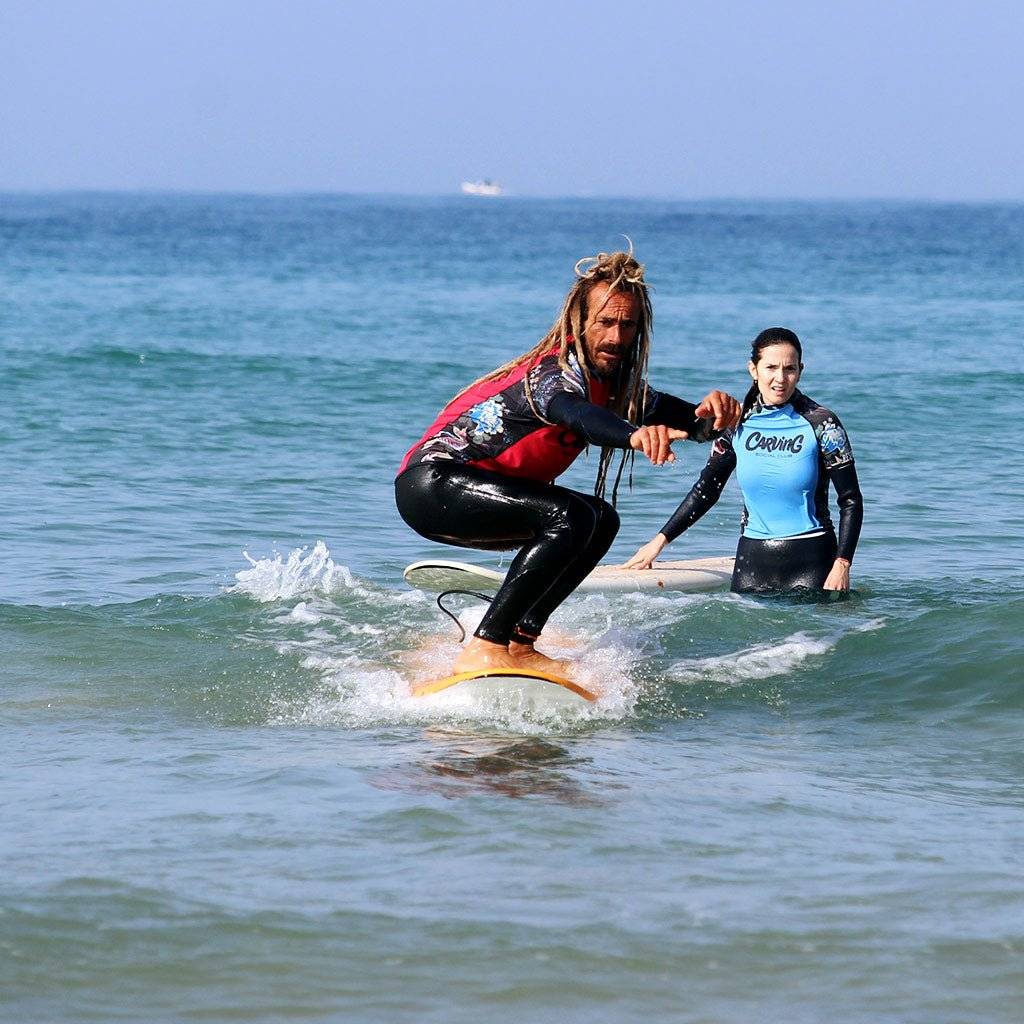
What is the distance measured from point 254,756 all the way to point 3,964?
1798mm

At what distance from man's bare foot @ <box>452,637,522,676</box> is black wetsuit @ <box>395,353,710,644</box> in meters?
0.21

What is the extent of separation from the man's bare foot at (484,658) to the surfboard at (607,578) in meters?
2.50

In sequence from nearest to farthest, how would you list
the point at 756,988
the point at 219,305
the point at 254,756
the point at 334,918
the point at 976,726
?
the point at 756,988 < the point at 334,918 < the point at 254,756 < the point at 976,726 < the point at 219,305

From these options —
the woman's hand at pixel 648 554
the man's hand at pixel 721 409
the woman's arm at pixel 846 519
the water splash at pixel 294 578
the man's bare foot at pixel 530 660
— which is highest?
the man's hand at pixel 721 409

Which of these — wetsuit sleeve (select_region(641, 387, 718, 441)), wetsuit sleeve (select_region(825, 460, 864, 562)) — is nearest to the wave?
wetsuit sleeve (select_region(825, 460, 864, 562))

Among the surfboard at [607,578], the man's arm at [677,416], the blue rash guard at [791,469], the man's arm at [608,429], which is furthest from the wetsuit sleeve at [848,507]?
the man's arm at [608,429]

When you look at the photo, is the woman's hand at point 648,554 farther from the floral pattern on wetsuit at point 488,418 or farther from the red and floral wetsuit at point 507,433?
the floral pattern on wetsuit at point 488,418

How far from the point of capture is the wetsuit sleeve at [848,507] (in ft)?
25.2

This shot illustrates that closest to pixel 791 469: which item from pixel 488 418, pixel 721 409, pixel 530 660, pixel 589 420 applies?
pixel 530 660

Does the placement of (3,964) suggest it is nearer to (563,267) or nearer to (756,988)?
(756,988)

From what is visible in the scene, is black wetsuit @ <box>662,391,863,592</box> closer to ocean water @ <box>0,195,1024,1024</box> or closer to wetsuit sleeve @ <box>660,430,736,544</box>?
wetsuit sleeve @ <box>660,430,736,544</box>

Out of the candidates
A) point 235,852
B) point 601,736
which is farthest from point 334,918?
point 601,736

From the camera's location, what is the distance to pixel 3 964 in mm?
4004

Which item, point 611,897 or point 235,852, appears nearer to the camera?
point 611,897
